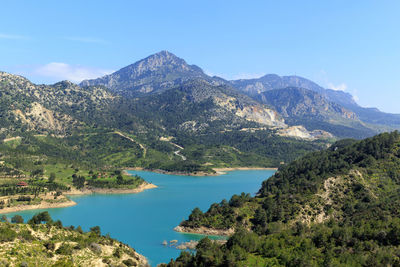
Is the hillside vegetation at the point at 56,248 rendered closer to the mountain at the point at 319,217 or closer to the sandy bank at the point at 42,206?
the mountain at the point at 319,217

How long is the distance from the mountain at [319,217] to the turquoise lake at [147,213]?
11.6m

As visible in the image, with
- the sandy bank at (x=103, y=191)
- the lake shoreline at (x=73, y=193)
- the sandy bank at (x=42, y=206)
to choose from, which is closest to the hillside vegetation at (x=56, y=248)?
the sandy bank at (x=42, y=206)

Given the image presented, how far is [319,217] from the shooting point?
102 m

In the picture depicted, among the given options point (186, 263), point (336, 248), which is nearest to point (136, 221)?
point (186, 263)

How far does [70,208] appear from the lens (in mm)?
135125

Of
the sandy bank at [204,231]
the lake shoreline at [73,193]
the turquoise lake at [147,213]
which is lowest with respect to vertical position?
the turquoise lake at [147,213]

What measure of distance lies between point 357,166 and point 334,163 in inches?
376

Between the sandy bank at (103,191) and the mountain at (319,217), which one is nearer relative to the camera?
the mountain at (319,217)

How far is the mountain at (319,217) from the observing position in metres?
64.1

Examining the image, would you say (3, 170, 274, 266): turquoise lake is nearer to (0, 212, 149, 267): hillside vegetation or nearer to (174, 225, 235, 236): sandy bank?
(174, 225, 235, 236): sandy bank

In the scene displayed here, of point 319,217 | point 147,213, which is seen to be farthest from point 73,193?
point 319,217

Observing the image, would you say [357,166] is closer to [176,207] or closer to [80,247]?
[176,207]

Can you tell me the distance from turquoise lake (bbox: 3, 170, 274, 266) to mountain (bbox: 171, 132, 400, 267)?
1155 cm

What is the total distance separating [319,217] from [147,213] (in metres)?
60.2
